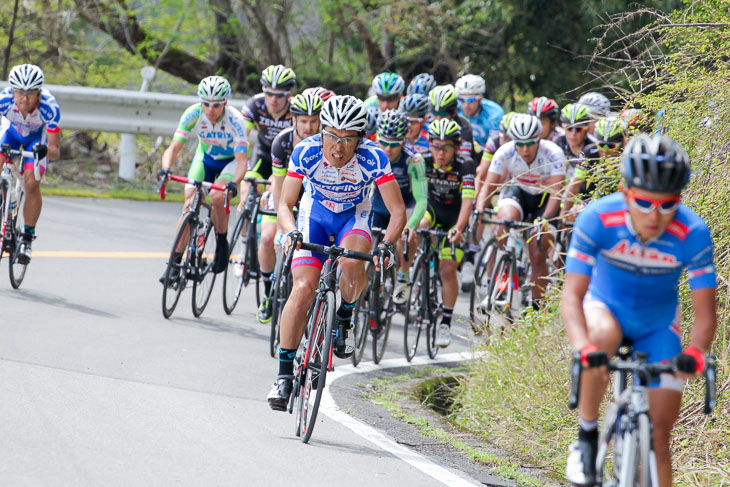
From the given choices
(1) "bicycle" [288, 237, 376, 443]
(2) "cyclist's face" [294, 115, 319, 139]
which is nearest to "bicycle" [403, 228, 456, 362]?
(2) "cyclist's face" [294, 115, 319, 139]

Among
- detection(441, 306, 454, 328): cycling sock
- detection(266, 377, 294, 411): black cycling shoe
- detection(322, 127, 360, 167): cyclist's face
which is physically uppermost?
detection(322, 127, 360, 167): cyclist's face

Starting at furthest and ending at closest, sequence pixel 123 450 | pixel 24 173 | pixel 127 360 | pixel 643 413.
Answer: pixel 24 173 < pixel 127 360 < pixel 123 450 < pixel 643 413

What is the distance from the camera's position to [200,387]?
325 inches

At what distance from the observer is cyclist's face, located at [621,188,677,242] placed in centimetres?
472

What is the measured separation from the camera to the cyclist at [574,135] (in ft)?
41.7

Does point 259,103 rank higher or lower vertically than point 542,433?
higher

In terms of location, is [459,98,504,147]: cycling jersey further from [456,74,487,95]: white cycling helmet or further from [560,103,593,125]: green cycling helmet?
[560,103,593,125]: green cycling helmet

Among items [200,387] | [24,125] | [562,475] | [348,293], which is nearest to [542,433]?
[562,475]

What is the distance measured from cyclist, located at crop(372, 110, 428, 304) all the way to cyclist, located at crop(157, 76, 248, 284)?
1.60 m

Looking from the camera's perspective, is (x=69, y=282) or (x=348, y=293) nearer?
(x=348, y=293)

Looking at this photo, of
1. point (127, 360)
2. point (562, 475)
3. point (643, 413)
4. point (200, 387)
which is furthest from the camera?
point (127, 360)

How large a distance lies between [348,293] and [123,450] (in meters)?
1.97

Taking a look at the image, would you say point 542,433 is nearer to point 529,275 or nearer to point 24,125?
point 529,275

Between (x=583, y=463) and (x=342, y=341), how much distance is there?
10.0 feet
